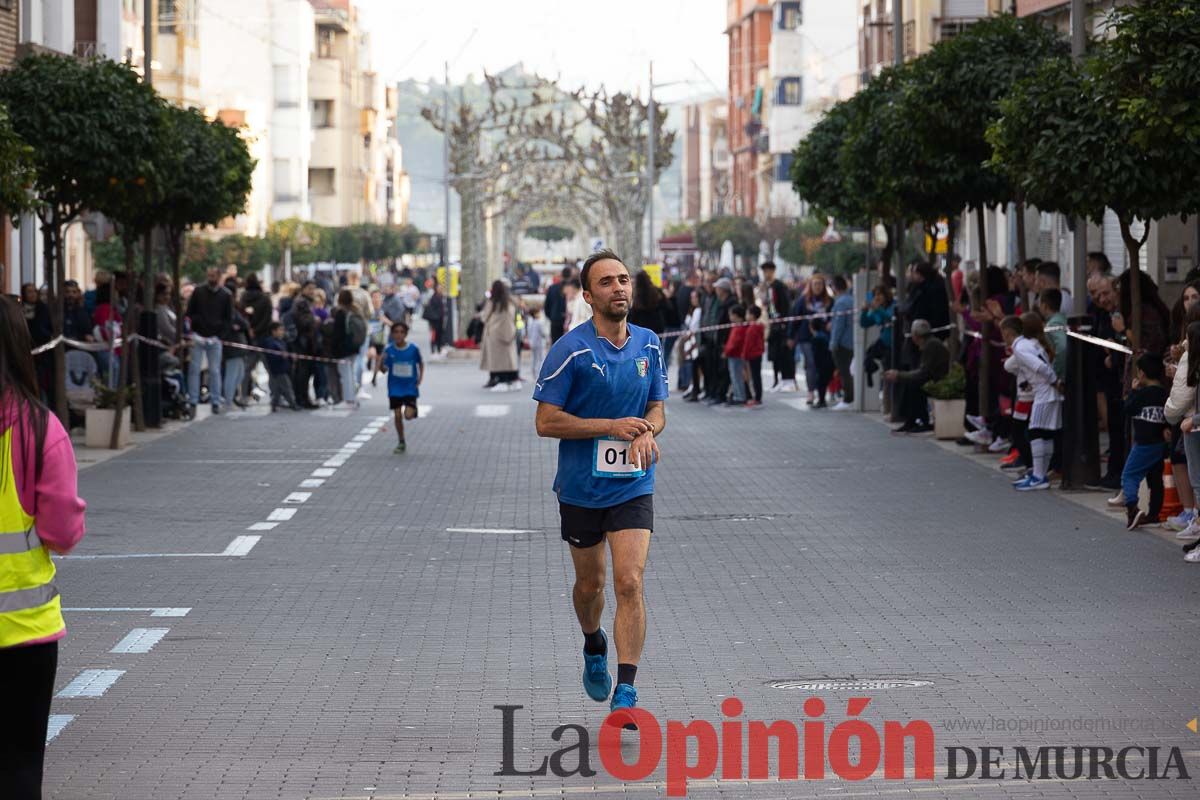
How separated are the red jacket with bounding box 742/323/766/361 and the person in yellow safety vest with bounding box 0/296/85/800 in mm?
26102

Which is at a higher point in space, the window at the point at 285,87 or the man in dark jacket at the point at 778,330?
the window at the point at 285,87

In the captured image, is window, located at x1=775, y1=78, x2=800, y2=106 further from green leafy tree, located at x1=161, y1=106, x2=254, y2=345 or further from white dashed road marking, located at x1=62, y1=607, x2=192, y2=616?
white dashed road marking, located at x1=62, y1=607, x2=192, y2=616

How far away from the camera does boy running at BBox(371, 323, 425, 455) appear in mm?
23891

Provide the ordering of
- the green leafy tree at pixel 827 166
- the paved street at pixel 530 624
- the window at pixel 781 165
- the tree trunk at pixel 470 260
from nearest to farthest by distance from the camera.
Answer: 1. the paved street at pixel 530 624
2. the green leafy tree at pixel 827 166
3. the tree trunk at pixel 470 260
4. the window at pixel 781 165

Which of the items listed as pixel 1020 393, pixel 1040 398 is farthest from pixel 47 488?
pixel 1020 393

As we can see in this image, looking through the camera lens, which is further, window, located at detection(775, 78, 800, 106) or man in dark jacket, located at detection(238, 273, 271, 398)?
window, located at detection(775, 78, 800, 106)

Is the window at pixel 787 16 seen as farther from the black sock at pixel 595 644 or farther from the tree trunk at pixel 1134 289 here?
the black sock at pixel 595 644

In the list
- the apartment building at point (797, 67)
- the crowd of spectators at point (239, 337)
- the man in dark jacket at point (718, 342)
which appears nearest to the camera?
the crowd of spectators at point (239, 337)

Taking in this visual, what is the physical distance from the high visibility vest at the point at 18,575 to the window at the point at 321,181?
121141 millimetres

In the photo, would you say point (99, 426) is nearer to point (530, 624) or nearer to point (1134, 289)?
point (1134, 289)

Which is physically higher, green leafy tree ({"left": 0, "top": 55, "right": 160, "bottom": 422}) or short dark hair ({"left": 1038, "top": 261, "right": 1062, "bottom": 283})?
green leafy tree ({"left": 0, "top": 55, "right": 160, "bottom": 422})

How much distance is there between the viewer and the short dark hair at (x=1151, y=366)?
15.7 metres

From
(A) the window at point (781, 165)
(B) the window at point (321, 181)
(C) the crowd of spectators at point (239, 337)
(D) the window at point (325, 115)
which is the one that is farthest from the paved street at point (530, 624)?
(B) the window at point (321, 181)

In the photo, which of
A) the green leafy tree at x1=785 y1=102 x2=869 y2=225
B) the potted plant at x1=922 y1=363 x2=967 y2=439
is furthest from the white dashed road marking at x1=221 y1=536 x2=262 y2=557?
the green leafy tree at x1=785 y1=102 x2=869 y2=225
